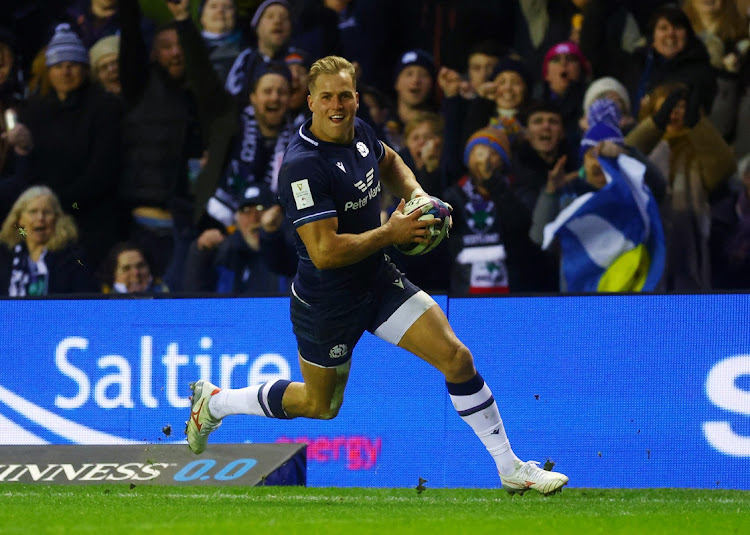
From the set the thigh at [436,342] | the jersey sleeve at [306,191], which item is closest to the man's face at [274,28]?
the jersey sleeve at [306,191]

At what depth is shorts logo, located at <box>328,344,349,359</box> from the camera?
687 centimetres

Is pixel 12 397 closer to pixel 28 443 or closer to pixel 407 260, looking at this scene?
pixel 28 443

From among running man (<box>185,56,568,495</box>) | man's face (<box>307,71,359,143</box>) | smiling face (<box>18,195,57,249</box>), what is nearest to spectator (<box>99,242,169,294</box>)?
smiling face (<box>18,195,57,249</box>)

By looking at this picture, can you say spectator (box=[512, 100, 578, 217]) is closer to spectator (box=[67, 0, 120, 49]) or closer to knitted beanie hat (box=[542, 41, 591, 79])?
knitted beanie hat (box=[542, 41, 591, 79])

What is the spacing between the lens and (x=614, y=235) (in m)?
9.60

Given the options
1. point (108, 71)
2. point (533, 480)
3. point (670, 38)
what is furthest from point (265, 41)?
point (533, 480)

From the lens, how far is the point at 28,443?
9398mm

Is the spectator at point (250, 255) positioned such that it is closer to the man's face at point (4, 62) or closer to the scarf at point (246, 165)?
the scarf at point (246, 165)

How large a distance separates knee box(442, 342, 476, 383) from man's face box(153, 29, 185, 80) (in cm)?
557

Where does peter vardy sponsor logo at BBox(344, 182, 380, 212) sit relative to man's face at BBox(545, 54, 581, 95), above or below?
below

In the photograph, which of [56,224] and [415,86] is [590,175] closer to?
[415,86]

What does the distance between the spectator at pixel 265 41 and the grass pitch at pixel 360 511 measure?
168 inches

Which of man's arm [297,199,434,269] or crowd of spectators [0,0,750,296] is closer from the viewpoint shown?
man's arm [297,199,434,269]

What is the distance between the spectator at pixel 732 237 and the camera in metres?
9.47
